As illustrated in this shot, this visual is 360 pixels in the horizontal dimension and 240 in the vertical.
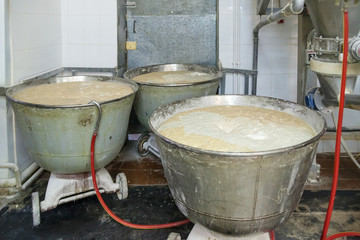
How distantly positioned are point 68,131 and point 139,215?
77 cm

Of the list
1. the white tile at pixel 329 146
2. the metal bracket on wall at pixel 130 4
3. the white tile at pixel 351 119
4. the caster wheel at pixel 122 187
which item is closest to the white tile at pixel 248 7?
the metal bracket on wall at pixel 130 4

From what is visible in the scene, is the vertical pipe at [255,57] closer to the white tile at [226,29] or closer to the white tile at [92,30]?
the white tile at [226,29]

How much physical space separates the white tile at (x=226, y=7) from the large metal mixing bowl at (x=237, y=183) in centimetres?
218

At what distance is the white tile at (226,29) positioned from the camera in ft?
10.5

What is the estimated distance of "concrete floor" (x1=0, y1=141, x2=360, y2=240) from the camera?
2.04m

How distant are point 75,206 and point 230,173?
5.02 feet

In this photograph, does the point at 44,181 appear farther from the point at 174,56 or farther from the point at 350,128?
the point at 350,128

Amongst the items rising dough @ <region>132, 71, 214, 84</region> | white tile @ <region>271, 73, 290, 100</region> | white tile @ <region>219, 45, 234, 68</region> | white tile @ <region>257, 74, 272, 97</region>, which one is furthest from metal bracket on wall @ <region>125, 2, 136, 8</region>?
white tile @ <region>271, 73, 290, 100</region>

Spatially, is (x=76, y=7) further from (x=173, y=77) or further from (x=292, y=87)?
(x=292, y=87)

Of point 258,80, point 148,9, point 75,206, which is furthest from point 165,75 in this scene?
point 75,206

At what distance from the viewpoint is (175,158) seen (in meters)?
1.30

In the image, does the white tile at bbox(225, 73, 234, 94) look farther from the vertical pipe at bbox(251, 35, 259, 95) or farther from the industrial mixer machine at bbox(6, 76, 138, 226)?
the industrial mixer machine at bbox(6, 76, 138, 226)

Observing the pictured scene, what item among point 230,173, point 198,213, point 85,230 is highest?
point 230,173

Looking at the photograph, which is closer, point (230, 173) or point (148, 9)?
point (230, 173)
